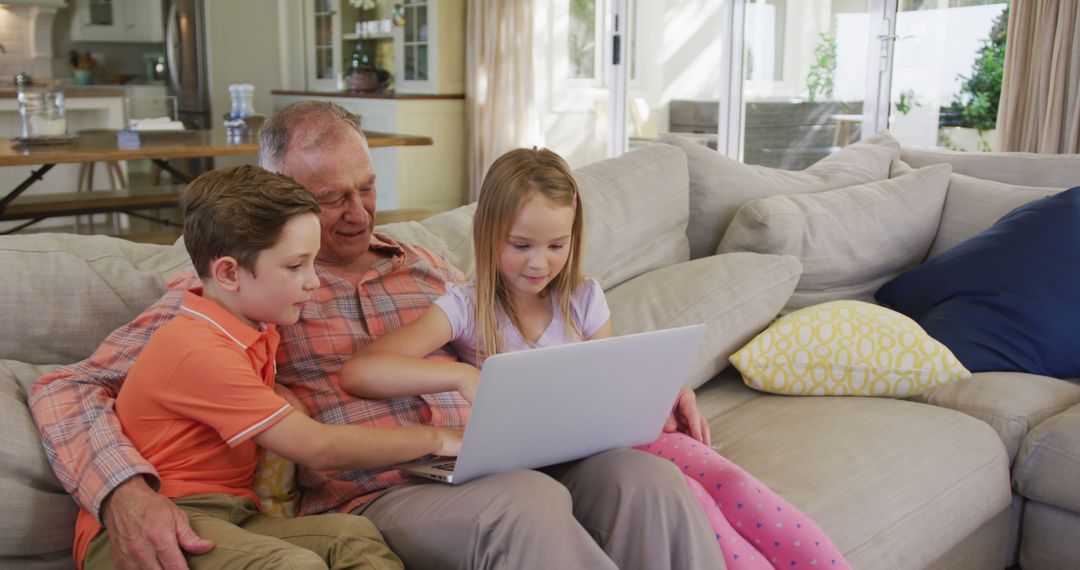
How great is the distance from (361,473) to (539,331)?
390 mm

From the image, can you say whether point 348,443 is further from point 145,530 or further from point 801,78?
point 801,78

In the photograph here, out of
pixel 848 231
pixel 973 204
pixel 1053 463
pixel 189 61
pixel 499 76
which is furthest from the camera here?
pixel 189 61

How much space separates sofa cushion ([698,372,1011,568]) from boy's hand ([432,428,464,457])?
569 mm

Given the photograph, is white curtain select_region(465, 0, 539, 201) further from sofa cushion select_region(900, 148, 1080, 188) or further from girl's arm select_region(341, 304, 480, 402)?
girl's arm select_region(341, 304, 480, 402)

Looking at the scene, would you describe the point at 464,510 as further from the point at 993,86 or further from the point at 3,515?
the point at 993,86

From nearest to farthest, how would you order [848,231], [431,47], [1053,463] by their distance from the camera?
1. [1053,463]
2. [848,231]
3. [431,47]

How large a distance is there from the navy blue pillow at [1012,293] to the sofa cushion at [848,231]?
0.11 meters

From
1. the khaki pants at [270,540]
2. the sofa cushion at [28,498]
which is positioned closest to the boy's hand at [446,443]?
the khaki pants at [270,540]

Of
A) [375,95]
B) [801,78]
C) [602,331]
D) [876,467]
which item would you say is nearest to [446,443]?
[602,331]

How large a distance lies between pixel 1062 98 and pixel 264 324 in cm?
365

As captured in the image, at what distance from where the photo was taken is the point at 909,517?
1.65 metres

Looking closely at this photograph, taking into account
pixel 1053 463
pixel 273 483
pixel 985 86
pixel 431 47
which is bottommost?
pixel 1053 463

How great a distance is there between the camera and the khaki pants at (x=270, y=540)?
1.10 m

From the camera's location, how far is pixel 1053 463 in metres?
1.87
